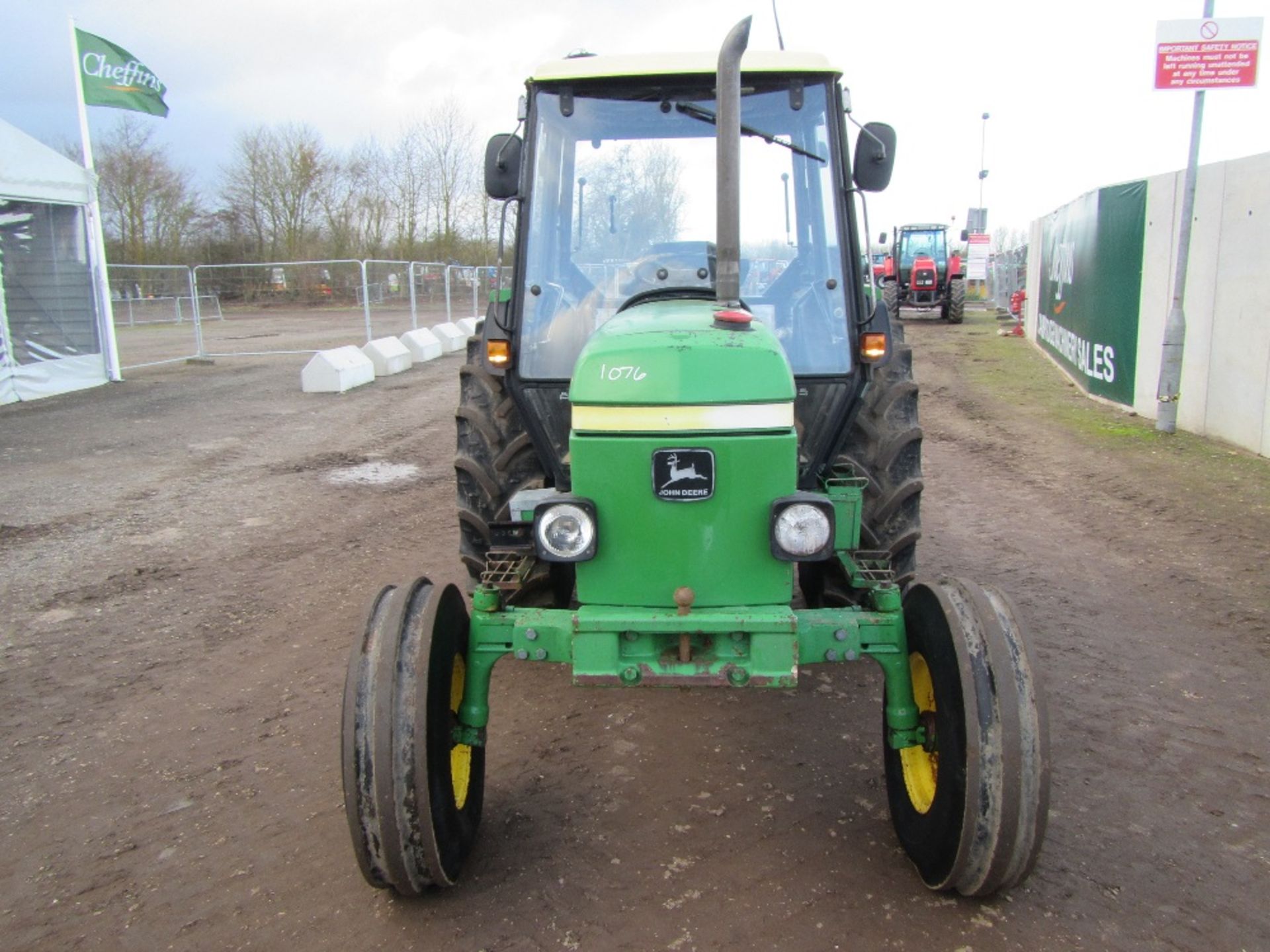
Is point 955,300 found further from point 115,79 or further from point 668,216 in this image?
point 668,216

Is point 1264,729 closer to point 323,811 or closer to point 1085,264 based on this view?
point 323,811

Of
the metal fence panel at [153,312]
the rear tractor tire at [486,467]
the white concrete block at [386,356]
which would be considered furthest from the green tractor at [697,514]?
the metal fence panel at [153,312]

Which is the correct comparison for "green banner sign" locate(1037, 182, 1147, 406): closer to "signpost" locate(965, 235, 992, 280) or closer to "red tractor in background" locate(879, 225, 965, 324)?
"red tractor in background" locate(879, 225, 965, 324)

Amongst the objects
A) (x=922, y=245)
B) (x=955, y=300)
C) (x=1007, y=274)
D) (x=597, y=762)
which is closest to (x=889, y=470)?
(x=597, y=762)

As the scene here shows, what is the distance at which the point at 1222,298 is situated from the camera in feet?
28.7

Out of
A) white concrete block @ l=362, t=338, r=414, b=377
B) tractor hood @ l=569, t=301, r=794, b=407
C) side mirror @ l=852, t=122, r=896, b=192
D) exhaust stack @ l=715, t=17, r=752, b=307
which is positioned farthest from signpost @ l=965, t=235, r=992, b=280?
tractor hood @ l=569, t=301, r=794, b=407

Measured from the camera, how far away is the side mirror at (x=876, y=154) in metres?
3.79

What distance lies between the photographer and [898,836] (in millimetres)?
3068

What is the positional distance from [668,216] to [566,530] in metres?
1.79

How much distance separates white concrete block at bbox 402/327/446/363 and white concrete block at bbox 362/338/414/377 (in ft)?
3.02

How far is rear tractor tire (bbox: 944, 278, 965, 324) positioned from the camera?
24.8 m

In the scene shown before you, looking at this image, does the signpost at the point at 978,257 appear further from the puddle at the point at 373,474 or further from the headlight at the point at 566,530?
the headlight at the point at 566,530

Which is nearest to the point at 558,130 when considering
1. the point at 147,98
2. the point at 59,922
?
the point at 59,922

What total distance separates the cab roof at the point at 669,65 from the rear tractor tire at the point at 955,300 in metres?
22.2
